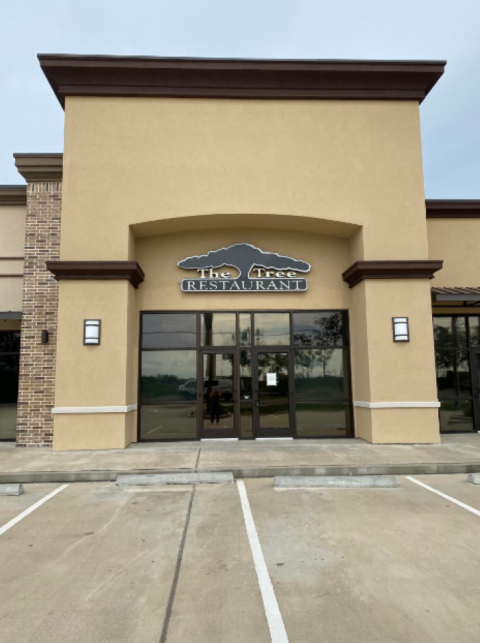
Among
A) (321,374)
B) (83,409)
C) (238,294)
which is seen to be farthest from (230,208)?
(83,409)

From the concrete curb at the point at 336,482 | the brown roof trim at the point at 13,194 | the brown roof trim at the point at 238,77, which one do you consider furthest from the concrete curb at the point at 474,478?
the brown roof trim at the point at 13,194

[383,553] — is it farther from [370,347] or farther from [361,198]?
[361,198]

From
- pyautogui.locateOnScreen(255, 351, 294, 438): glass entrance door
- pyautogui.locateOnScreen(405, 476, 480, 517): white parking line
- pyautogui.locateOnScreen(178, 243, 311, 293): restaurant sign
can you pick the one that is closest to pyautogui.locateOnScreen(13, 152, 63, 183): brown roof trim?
pyautogui.locateOnScreen(178, 243, 311, 293): restaurant sign

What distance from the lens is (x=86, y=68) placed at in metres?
10.5

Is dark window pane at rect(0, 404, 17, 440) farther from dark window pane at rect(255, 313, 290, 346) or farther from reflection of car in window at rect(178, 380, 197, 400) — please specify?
dark window pane at rect(255, 313, 290, 346)

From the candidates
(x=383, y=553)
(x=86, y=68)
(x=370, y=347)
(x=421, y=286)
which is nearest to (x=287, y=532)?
(x=383, y=553)

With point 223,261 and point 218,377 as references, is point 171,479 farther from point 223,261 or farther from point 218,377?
point 223,261

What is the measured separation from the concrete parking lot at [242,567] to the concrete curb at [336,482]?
0.96ft

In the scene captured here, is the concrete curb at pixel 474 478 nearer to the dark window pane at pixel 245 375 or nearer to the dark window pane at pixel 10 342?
the dark window pane at pixel 245 375

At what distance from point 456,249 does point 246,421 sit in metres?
7.17

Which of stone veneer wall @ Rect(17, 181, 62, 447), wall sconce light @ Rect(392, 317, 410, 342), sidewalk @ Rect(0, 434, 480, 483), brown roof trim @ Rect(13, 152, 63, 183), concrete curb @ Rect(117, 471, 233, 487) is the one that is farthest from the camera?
brown roof trim @ Rect(13, 152, 63, 183)

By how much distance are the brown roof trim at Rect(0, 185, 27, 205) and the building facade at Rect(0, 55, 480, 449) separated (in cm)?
5

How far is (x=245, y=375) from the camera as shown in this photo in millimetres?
11094

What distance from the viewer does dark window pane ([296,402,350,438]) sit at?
11078 millimetres
